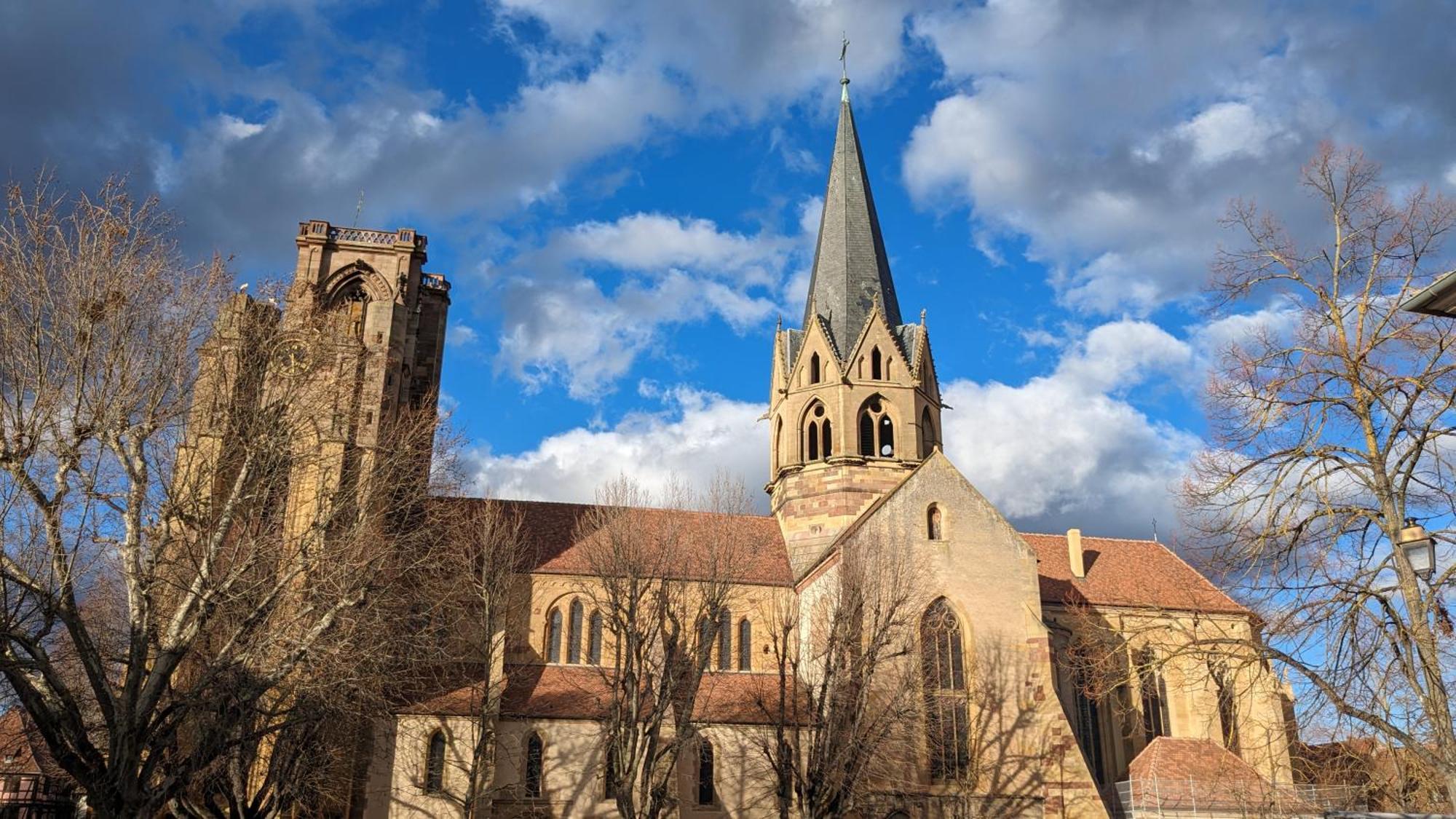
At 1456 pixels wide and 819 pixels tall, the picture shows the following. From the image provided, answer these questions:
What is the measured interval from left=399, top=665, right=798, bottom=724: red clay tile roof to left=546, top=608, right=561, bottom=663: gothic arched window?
54 centimetres

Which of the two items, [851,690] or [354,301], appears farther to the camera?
[354,301]

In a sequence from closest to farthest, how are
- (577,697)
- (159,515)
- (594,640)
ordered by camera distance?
(159,515) < (577,697) < (594,640)

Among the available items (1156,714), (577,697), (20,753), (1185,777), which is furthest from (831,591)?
(20,753)

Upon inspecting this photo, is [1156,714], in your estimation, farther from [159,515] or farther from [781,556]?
[159,515]

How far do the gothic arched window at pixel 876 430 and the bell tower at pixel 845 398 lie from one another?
0.13 ft

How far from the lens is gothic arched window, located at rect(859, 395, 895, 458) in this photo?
4278cm

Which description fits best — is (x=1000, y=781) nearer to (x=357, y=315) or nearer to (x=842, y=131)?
(x=357, y=315)

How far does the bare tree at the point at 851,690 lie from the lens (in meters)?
27.5

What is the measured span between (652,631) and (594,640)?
25.5 feet

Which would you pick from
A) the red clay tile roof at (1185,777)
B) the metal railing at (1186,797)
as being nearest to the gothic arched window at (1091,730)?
→ the red clay tile roof at (1185,777)

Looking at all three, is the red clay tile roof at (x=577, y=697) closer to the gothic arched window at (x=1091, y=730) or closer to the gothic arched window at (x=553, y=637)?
the gothic arched window at (x=553, y=637)

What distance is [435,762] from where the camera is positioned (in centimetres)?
3081

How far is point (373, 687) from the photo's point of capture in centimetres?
2742

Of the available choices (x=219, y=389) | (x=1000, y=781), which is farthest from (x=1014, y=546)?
(x=219, y=389)
